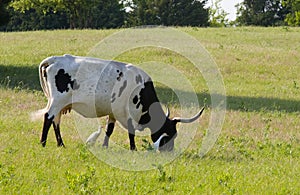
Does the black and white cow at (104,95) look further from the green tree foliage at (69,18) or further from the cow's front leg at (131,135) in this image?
the green tree foliage at (69,18)

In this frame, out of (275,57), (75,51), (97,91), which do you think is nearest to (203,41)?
(275,57)

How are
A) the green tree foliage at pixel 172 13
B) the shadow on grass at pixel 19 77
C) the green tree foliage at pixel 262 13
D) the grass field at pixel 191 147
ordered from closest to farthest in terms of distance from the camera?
the grass field at pixel 191 147 → the shadow on grass at pixel 19 77 → the green tree foliage at pixel 172 13 → the green tree foliage at pixel 262 13

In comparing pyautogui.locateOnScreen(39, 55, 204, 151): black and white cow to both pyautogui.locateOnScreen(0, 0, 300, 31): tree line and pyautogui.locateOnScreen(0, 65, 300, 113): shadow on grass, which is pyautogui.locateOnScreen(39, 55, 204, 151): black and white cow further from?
pyautogui.locateOnScreen(0, 0, 300, 31): tree line

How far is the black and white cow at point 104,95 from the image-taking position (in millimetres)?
11555

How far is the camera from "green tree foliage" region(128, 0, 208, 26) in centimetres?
7081

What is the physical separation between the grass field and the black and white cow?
65cm

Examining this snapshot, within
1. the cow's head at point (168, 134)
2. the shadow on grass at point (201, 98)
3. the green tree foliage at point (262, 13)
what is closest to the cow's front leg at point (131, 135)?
the cow's head at point (168, 134)

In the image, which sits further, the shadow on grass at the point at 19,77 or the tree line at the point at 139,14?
the tree line at the point at 139,14

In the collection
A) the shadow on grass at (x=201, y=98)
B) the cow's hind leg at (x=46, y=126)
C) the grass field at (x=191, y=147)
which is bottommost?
the shadow on grass at (x=201, y=98)

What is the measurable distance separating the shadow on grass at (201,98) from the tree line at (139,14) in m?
33.3

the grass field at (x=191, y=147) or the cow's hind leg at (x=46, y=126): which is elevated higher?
the cow's hind leg at (x=46, y=126)

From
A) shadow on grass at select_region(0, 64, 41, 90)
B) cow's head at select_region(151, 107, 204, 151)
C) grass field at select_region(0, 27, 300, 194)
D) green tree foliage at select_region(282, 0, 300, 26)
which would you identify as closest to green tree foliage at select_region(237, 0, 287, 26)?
green tree foliage at select_region(282, 0, 300, 26)

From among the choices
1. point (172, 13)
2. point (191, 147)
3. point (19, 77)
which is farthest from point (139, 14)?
point (191, 147)

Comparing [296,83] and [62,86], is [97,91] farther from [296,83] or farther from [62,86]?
[296,83]
